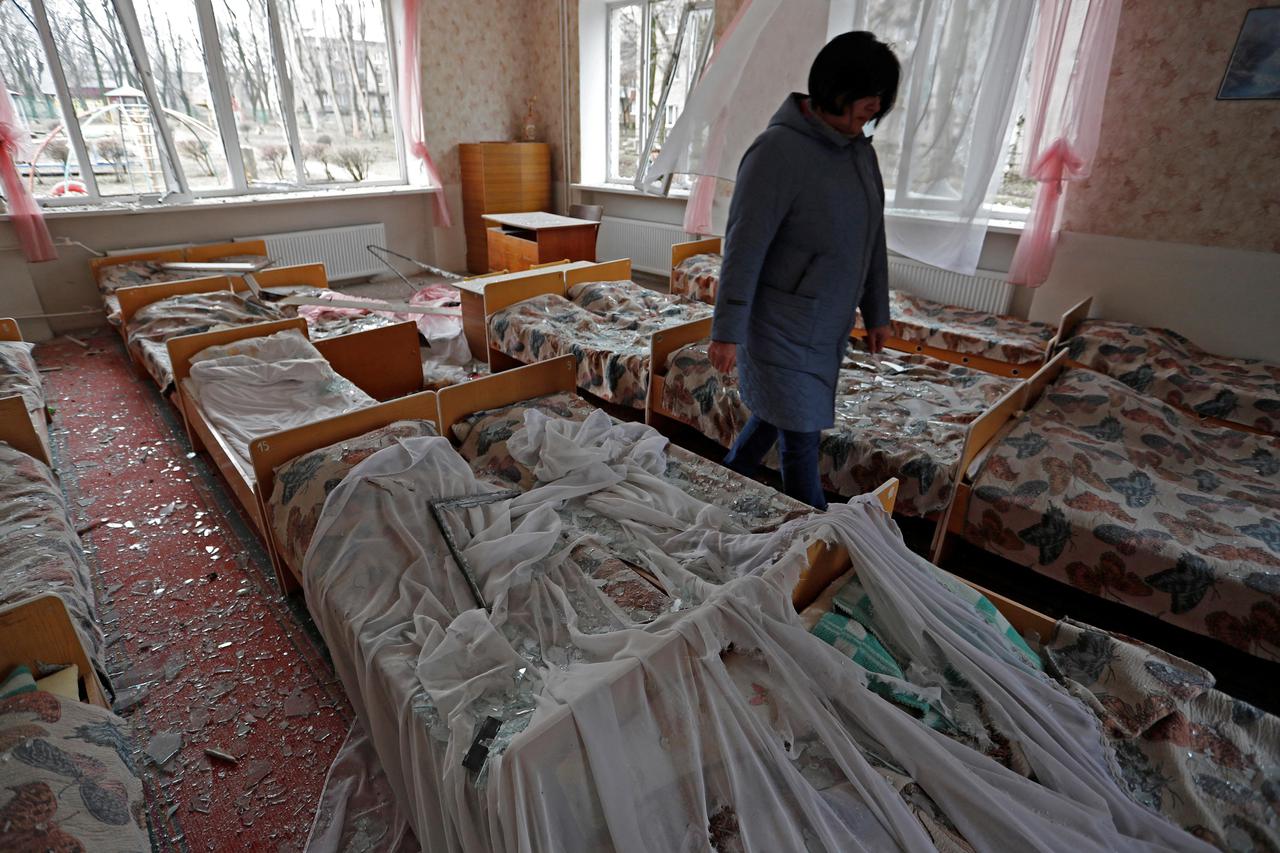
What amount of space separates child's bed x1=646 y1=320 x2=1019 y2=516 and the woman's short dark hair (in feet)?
3.35

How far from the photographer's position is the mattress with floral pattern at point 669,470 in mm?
1675

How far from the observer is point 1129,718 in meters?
1.12

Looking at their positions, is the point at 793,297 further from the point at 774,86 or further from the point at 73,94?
the point at 73,94

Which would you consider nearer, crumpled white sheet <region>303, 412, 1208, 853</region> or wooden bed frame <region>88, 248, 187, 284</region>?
crumpled white sheet <region>303, 412, 1208, 853</region>

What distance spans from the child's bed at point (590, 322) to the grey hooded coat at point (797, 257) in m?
1.03

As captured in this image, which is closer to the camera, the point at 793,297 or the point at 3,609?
the point at 3,609

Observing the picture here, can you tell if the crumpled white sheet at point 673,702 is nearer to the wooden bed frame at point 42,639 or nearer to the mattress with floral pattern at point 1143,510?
the wooden bed frame at point 42,639

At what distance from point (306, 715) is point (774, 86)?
2408mm

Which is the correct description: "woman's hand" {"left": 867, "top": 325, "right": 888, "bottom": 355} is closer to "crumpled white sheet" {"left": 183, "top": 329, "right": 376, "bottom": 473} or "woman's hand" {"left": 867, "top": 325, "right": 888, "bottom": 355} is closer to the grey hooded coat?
the grey hooded coat

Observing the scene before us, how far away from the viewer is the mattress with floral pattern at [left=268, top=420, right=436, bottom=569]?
1589 mm

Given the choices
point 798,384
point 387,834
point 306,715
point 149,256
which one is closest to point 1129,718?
point 798,384

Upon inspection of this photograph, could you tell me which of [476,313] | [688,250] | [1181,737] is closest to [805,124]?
[1181,737]

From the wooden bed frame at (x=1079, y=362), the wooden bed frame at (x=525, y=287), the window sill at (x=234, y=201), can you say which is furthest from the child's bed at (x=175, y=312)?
the wooden bed frame at (x=1079, y=362)

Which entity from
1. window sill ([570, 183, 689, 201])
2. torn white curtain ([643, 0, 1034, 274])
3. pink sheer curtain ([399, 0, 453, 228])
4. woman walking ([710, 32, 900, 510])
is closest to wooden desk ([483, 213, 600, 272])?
window sill ([570, 183, 689, 201])
